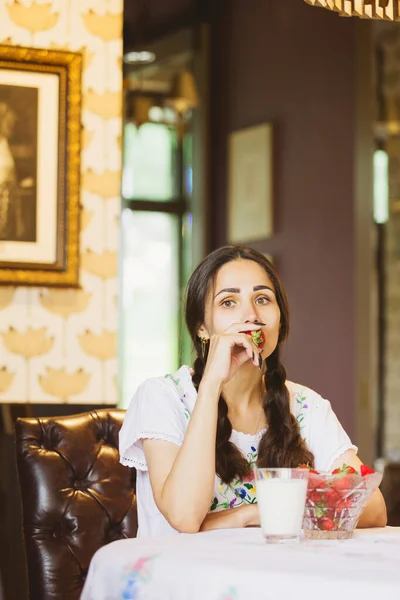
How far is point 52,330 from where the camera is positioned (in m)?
3.21

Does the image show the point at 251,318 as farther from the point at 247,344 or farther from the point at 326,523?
the point at 326,523

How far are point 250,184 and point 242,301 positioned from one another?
4310 millimetres

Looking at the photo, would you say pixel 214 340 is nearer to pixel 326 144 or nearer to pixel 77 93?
pixel 77 93

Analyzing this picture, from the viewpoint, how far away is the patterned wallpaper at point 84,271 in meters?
3.18

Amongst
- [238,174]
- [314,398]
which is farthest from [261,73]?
[314,398]

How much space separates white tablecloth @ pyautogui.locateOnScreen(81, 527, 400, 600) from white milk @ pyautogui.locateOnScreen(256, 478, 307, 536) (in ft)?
0.10

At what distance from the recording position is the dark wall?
5586mm

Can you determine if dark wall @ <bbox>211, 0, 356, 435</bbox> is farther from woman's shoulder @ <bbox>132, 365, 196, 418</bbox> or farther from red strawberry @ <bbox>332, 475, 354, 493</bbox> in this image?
red strawberry @ <bbox>332, 475, 354, 493</bbox>

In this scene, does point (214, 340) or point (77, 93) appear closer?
point (214, 340)

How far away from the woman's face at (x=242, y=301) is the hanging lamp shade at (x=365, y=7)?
1.90ft

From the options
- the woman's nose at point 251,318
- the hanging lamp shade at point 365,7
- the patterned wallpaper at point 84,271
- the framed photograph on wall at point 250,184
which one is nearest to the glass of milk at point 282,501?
the woman's nose at point 251,318

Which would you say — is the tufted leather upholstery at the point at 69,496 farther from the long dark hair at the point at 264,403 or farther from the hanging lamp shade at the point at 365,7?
the hanging lamp shade at the point at 365,7

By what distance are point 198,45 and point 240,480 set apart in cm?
544

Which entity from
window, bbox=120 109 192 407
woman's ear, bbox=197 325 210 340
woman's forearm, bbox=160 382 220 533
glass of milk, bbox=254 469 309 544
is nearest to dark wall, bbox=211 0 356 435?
window, bbox=120 109 192 407
